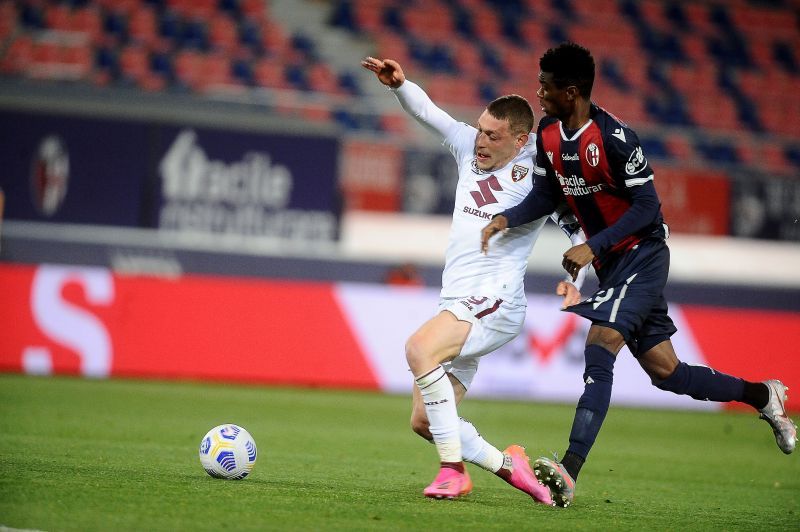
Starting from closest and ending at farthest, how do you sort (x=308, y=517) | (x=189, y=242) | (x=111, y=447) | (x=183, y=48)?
(x=308, y=517) → (x=111, y=447) → (x=189, y=242) → (x=183, y=48)

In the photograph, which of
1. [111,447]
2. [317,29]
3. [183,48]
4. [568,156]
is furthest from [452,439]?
[317,29]

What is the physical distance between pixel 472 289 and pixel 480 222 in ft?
1.20

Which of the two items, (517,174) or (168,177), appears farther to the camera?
(168,177)

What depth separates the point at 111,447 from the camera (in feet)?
24.7

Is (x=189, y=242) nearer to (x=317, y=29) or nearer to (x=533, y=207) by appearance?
(x=317, y=29)

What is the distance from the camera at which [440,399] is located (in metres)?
5.79

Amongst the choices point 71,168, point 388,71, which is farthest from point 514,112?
point 71,168

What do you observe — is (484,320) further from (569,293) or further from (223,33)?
(223,33)

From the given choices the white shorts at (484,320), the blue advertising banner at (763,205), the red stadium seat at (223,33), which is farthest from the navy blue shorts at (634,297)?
the red stadium seat at (223,33)

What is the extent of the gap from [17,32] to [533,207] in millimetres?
14887

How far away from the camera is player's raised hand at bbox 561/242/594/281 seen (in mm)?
5633

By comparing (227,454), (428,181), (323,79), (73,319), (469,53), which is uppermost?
(469,53)

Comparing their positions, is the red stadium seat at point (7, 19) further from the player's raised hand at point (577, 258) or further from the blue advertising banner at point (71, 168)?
the player's raised hand at point (577, 258)

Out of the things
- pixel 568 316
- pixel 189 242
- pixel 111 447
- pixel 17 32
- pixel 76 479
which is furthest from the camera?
pixel 17 32
